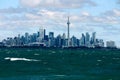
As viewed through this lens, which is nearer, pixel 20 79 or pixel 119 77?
pixel 20 79

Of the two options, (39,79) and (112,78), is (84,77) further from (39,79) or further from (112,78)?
(39,79)

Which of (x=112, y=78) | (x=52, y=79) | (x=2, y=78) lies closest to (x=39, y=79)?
(x=52, y=79)

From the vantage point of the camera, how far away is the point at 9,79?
11050 centimetres

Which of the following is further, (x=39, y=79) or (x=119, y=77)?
(x=119, y=77)

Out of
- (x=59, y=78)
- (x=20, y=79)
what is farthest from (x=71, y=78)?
(x=20, y=79)

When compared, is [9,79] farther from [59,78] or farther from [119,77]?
[119,77]

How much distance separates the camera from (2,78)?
374 feet

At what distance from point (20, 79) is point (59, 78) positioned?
7.77 metres

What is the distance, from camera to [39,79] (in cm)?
10769

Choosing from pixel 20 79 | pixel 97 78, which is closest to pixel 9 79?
A: pixel 20 79

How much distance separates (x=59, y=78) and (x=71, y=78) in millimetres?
2656

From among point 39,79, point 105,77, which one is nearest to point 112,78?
point 105,77

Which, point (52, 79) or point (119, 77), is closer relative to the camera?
point (52, 79)

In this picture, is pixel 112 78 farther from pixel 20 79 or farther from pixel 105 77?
pixel 20 79
